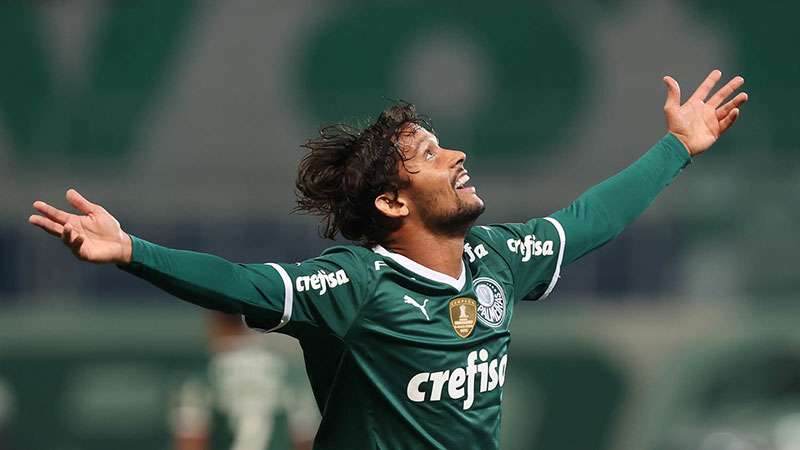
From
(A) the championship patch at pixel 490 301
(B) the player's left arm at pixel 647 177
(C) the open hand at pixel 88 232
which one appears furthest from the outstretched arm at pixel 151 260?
(B) the player's left arm at pixel 647 177

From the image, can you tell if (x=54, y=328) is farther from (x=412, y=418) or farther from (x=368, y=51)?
(x=412, y=418)

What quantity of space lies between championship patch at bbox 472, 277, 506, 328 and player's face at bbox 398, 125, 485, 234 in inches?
7.1

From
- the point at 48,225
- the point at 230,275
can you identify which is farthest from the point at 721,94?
the point at 48,225

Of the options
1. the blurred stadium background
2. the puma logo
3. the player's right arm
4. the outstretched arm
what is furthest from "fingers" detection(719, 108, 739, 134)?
the blurred stadium background

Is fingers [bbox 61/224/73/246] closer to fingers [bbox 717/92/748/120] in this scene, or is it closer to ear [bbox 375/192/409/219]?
ear [bbox 375/192/409/219]

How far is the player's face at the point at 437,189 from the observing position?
13.3 ft

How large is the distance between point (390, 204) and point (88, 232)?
0.98m

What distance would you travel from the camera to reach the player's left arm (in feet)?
14.7

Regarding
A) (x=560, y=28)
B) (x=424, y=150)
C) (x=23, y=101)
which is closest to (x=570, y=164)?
(x=560, y=28)

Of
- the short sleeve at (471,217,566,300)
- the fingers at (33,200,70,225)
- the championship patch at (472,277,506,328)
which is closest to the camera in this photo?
the fingers at (33,200,70,225)

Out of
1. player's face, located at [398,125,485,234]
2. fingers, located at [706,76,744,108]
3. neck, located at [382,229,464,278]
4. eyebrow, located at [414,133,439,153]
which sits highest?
fingers, located at [706,76,744,108]

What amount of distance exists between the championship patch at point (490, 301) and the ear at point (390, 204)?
12.1 inches

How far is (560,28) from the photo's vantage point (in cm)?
1111

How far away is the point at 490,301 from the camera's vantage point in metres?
4.12
